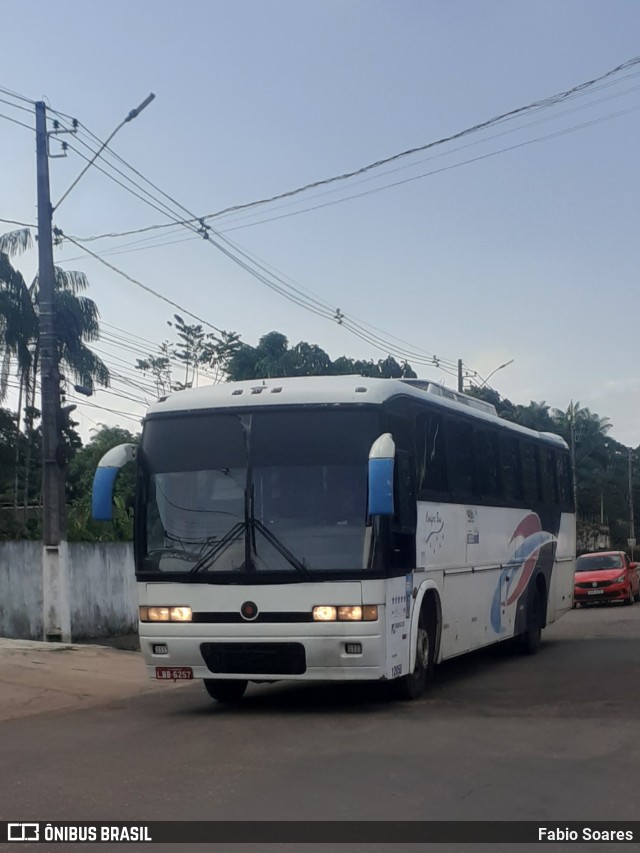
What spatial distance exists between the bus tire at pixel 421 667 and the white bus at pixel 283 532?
22 millimetres

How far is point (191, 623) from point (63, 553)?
8516mm

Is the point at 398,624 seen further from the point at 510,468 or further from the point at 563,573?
the point at 563,573

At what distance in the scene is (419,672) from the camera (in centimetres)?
1288

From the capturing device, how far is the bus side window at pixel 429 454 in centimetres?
1306

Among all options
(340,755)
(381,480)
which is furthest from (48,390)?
(340,755)

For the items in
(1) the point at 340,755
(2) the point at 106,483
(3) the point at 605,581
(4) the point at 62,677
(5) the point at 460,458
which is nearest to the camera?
(1) the point at 340,755

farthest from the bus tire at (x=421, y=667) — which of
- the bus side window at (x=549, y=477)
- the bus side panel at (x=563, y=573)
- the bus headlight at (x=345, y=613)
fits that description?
the bus side panel at (x=563, y=573)

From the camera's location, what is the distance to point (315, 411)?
11.9m

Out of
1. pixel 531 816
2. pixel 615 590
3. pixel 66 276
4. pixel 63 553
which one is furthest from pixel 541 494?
pixel 66 276

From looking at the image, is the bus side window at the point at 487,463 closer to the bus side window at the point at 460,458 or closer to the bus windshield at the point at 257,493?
the bus side window at the point at 460,458

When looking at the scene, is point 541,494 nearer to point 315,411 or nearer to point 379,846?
point 315,411

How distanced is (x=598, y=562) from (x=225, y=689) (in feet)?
76.4

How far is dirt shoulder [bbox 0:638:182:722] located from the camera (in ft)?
45.4

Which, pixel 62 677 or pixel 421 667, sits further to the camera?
pixel 62 677
